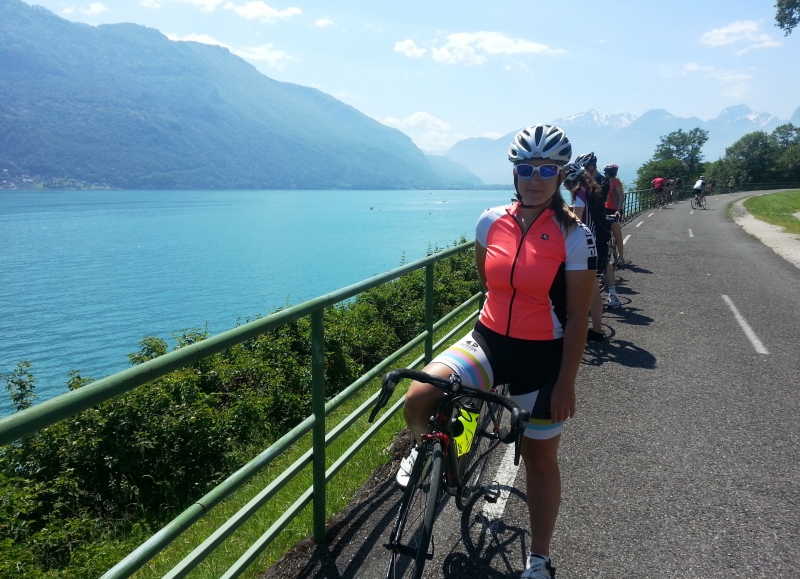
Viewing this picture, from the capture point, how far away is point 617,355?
7.10m

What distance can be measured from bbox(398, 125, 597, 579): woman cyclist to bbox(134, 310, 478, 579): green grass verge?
1.16 m

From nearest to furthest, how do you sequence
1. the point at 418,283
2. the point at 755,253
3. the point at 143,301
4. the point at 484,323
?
1. the point at 484,323
2. the point at 418,283
3. the point at 755,253
4. the point at 143,301

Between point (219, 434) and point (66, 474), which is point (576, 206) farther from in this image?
point (66, 474)

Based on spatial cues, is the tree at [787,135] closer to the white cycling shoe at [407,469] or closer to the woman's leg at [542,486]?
the woman's leg at [542,486]

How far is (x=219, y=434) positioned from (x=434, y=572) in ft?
11.4

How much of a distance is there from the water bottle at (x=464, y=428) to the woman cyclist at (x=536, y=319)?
7.6 inches

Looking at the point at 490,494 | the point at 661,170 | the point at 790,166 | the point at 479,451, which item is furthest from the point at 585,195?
the point at 790,166

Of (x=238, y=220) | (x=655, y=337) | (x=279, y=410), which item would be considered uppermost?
(x=655, y=337)

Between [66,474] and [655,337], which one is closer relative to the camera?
[66,474]

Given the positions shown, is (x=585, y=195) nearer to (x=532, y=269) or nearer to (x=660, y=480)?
(x=660, y=480)

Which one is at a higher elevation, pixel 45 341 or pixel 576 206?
pixel 576 206

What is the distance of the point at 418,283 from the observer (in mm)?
13375

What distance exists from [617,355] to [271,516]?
4.75m

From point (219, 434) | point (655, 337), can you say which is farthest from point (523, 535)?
point (655, 337)
